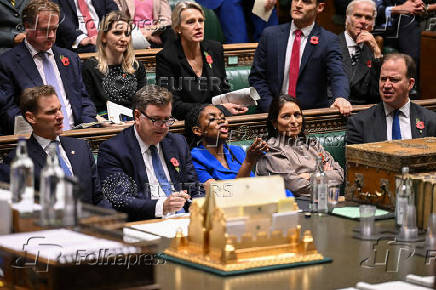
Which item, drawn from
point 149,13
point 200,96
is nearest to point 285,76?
point 200,96

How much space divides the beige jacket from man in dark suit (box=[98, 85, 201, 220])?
1.68 feet

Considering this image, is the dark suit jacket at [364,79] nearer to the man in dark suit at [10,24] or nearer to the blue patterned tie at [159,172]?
the blue patterned tie at [159,172]

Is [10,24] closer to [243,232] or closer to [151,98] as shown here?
[151,98]

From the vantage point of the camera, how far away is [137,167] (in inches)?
191

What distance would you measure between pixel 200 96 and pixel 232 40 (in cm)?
190

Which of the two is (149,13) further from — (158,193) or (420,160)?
(420,160)

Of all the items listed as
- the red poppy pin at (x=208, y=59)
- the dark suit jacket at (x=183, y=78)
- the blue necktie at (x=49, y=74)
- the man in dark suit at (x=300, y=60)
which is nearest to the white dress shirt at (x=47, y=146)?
the blue necktie at (x=49, y=74)

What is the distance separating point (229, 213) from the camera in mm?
3311

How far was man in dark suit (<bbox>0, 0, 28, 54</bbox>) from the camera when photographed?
6.51 metres

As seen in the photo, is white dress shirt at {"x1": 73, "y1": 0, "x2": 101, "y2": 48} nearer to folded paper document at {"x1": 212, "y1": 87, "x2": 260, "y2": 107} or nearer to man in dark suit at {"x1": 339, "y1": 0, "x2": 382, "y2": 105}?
folded paper document at {"x1": 212, "y1": 87, "x2": 260, "y2": 107}

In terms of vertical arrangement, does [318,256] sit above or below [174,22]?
below

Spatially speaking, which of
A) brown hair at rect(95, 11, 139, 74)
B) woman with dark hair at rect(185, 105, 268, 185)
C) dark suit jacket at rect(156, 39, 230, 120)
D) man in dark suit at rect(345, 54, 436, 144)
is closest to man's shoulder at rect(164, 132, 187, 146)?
woman with dark hair at rect(185, 105, 268, 185)

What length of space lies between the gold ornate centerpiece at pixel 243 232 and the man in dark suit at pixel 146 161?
1.31 metres

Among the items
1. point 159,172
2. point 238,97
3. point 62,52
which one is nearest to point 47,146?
point 159,172
